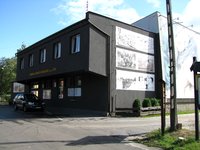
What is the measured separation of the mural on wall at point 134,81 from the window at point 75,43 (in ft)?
13.1

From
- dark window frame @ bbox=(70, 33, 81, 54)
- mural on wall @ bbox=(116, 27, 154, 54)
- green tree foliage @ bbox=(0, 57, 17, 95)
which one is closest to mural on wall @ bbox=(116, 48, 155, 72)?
mural on wall @ bbox=(116, 27, 154, 54)

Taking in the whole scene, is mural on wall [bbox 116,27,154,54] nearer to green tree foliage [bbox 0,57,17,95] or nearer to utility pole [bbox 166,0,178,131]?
utility pole [bbox 166,0,178,131]

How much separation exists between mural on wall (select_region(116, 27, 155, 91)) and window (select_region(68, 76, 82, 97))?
391cm

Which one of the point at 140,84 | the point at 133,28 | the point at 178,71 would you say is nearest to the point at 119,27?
the point at 133,28

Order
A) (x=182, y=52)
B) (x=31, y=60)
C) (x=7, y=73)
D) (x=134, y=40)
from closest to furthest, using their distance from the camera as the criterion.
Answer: (x=134, y=40), (x=182, y=52), (x=31, y=60), (x=7, y=73)

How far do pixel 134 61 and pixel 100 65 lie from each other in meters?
4.68

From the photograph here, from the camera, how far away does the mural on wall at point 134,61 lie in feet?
86.7

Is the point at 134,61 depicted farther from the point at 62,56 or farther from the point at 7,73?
the point at 7,73

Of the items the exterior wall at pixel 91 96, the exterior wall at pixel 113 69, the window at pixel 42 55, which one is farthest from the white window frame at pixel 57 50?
the exterior wall at pixel 113 69

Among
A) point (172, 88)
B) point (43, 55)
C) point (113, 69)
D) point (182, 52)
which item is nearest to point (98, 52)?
point (113, 69)

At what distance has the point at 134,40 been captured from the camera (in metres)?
28.1

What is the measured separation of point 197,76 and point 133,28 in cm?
1708

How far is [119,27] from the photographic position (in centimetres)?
2686

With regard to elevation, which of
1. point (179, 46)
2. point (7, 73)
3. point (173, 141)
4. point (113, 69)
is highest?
point (179, 46)
